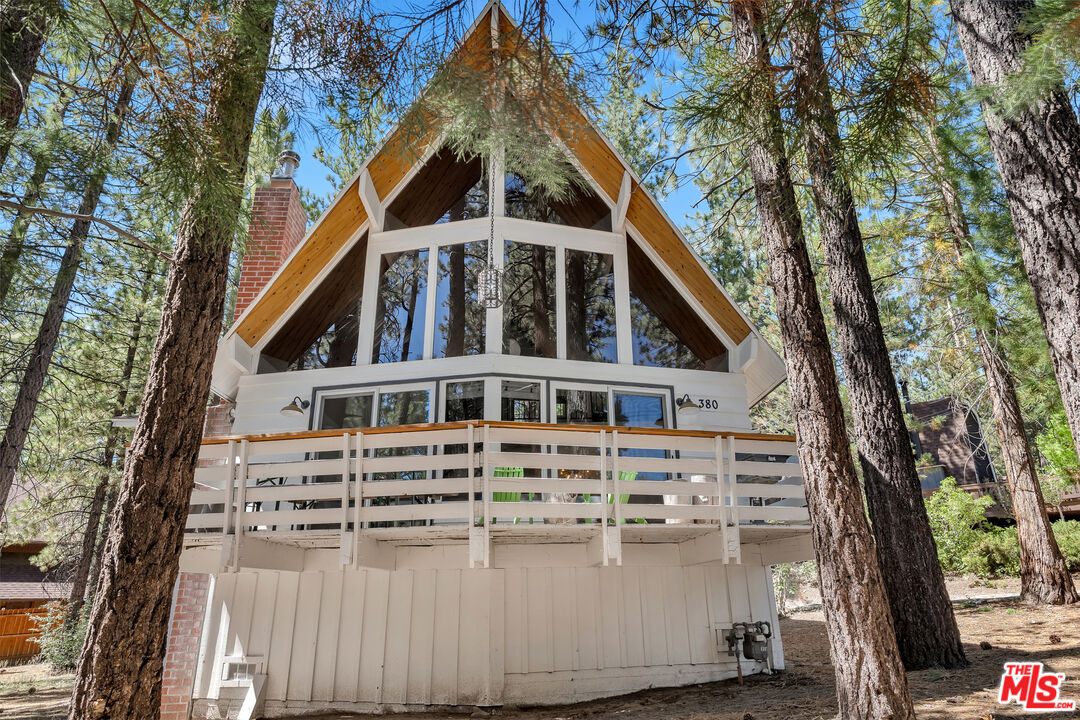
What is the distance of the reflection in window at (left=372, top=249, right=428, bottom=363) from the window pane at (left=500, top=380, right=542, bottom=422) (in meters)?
1.26

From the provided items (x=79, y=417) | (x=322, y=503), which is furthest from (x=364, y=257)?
(x=79, y=417)

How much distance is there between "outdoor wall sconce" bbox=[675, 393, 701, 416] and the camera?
8.09m

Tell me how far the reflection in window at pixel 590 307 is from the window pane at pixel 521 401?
760 millimetres

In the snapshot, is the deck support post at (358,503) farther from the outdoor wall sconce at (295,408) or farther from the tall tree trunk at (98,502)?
the tall tree trunk at (98,502)

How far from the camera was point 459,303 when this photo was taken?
8516 millimetres

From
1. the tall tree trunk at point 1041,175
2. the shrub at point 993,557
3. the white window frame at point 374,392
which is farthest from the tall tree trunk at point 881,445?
the shrub at point 993,557

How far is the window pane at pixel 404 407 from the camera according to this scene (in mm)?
7938

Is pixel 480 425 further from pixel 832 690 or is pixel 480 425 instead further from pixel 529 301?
pixel 832 690

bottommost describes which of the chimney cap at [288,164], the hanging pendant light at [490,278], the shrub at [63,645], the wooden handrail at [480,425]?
the shrub at [63,645]

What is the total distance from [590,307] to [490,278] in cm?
141

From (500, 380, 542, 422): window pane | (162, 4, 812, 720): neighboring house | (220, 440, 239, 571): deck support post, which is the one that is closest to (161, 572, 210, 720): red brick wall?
(162, 4, 812, 720): neighboring house

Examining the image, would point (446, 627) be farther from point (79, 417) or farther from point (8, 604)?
point (8, 604)

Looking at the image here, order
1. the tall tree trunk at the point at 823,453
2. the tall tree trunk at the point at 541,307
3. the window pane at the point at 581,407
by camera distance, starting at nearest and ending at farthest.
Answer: the tall tree trunk at the point at 823,453 < the window pane at the point at 581,407 < the tall tree trunk at the point at 541,307

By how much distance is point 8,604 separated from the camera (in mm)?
20188
